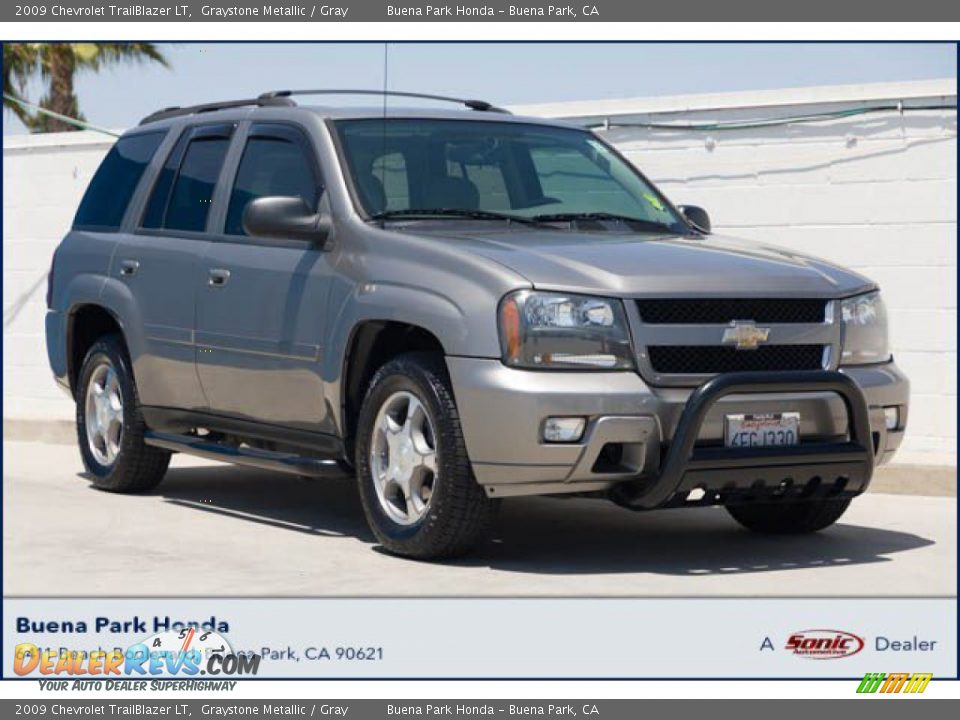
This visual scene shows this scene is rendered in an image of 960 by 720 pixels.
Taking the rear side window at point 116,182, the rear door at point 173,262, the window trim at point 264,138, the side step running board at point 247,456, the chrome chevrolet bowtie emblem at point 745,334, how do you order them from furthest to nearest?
the rear side window at point 116,182
the rear door at point 173,262
the window trim at point 264,138
the side step running board at point 247,456
the chrome chevrolet bowtie emblem at point 745,334

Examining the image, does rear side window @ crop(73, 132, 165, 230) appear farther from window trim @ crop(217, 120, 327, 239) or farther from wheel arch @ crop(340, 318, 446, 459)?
wheel arch @ crop(340, 318, 446, 459)

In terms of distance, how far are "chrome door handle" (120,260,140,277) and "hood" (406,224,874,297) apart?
7.23 ft

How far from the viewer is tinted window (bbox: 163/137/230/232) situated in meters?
9.24

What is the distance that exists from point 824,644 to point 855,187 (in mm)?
5828

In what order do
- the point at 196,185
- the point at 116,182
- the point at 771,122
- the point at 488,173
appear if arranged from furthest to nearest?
the point at 771,122, the point at 116,182, the point at 196,185, the point at 488,173

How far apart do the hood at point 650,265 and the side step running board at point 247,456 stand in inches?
45.6

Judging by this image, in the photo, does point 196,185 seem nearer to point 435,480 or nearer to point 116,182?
point 116,182

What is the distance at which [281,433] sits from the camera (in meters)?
8.55

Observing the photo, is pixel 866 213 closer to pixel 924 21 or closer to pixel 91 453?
pixel 924 21

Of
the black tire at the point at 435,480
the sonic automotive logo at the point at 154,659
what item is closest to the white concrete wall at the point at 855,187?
the black tire at the point at 435,480

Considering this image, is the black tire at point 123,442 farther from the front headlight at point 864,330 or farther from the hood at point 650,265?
the front headlight at point 864,330

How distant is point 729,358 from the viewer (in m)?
7.43

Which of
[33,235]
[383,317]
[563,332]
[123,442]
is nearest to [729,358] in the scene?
[563,332]

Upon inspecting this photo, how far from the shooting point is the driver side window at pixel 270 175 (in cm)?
854
